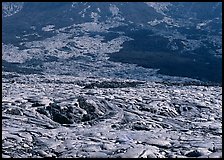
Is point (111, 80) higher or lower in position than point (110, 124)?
higher

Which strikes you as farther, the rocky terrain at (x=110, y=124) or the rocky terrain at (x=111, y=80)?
the rocky terrain at (x=111, y=80)

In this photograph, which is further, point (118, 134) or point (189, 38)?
Answer: point (189, 38)

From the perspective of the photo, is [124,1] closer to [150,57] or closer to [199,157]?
[150,57]

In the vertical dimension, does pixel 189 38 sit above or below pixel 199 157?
above

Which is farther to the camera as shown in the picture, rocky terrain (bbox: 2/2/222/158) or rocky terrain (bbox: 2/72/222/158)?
rocky terrain (bbox: 2/2/222/158)

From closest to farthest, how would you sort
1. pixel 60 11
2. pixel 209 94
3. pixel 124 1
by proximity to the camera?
pixel 209 94 < pixel 60 11 < pixel 124 1

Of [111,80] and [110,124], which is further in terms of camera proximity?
[111,80]

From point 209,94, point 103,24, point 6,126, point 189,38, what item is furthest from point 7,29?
point 6,126

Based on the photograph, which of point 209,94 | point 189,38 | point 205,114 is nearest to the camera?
point 205,114
